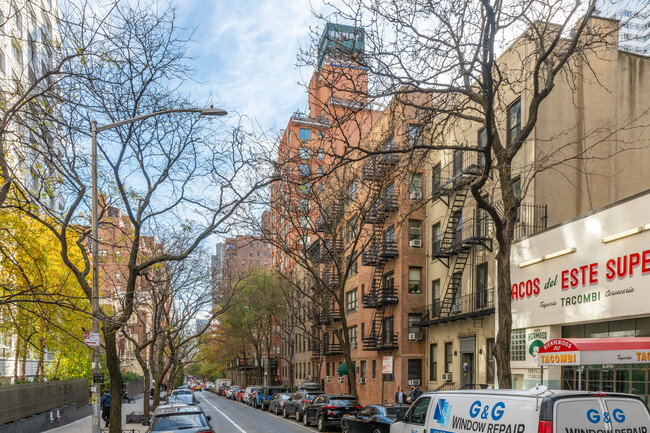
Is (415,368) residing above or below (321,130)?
below

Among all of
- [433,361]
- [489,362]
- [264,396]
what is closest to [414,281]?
[433,361]

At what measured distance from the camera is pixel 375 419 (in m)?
18.0

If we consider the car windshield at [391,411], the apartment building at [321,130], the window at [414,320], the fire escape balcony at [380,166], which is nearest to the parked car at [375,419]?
the car windshield at [391,411]

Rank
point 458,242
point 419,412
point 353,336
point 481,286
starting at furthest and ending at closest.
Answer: point 353,336
point 458,242
point 481,286
point 419,412

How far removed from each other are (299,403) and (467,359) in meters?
9.82

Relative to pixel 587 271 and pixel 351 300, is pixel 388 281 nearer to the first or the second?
pixel 351 300

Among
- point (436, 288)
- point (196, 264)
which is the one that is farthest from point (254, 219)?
point (436, 288)

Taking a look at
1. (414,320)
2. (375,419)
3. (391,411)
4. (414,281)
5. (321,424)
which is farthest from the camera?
(414,281)

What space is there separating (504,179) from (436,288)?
19366 mm

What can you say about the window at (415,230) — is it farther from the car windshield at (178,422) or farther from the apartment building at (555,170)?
the car windshield at (178,422)

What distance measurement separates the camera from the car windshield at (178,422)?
13039 millimetres

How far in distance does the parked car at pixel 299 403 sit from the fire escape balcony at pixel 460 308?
7.10m

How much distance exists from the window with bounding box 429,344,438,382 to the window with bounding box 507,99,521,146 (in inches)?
515

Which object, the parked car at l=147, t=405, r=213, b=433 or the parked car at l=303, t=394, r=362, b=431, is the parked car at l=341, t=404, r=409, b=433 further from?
the parked car at l=147, t=405, r=213, b=433
